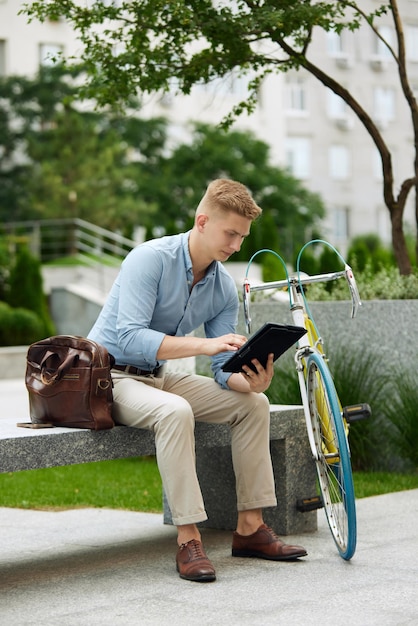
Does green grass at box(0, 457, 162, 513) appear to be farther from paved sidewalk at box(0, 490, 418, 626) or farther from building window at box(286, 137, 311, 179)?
building window at box(286, 137, 311, 179)

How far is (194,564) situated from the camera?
191 inches

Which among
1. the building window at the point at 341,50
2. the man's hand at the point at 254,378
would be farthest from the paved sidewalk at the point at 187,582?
the building window at the point at 341,50

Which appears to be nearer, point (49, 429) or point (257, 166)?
point (49, 429)

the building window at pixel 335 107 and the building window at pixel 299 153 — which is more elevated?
the building window at pixel 335 107

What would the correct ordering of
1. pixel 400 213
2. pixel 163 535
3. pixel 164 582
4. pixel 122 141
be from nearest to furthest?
pixel 164 582
pixel 163 535
pixel 400 213
pixel 122 141

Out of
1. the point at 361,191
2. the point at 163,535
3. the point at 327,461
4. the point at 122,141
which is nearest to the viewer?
the point at 327,461

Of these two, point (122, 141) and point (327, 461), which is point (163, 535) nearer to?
point (327, 461)

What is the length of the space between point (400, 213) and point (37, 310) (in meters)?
13.6

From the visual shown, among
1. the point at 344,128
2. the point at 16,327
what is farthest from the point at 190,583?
the point at 344,128

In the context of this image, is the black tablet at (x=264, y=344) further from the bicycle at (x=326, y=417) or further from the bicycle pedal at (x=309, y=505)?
the bicycle pedal at (x=309, y=505)

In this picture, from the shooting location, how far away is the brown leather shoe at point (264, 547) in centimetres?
523

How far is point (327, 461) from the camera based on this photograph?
539 centimetres

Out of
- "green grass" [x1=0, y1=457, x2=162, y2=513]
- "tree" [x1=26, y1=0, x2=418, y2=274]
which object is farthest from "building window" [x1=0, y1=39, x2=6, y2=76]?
"green grass" [x1=0, y1=457, x2=162, y2=513]

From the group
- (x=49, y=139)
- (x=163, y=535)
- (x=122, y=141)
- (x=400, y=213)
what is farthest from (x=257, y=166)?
(x=163, y=535)
